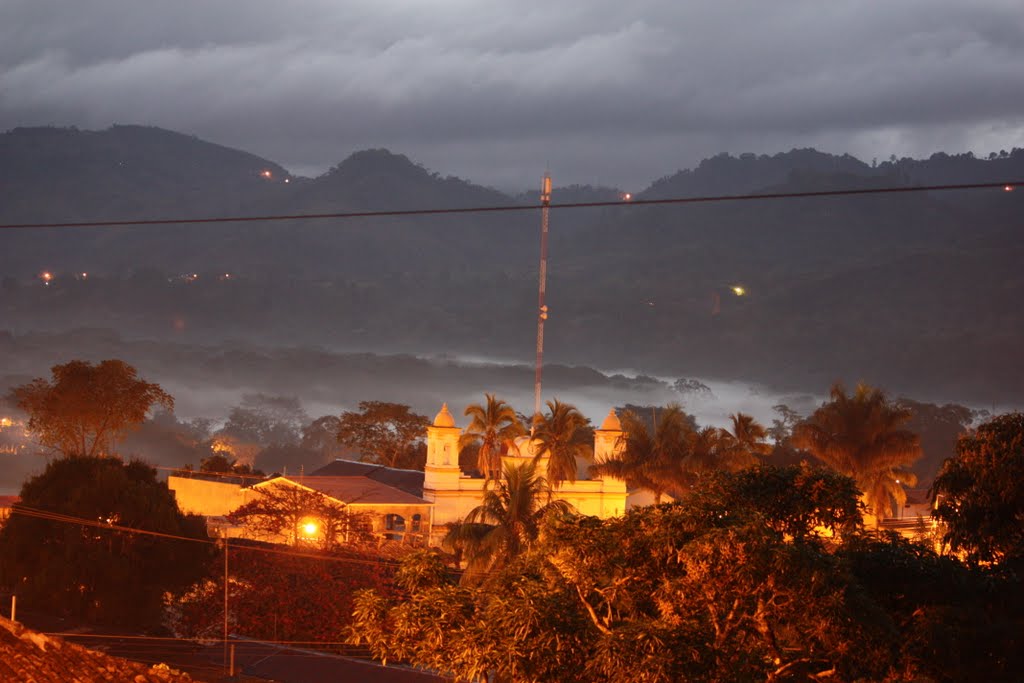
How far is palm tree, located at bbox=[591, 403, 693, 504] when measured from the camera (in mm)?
42750

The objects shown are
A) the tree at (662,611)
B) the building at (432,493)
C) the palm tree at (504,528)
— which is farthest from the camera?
the building at (432,493)

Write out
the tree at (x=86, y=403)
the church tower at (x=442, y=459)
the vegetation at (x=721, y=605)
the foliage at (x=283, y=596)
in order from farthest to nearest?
the tree at (x=86, y=403) → the church tower at (x=442, y=459) → the foliage at (x=283, y=596) → the vegetation at (x=721, y=605)

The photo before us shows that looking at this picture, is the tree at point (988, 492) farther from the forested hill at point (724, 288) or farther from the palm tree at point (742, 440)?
the forested hill at point (724, 288)

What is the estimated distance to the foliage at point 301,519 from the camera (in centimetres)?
3825

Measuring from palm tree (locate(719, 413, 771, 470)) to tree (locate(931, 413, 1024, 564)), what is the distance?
2737 cm

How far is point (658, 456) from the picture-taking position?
4338 centimetres

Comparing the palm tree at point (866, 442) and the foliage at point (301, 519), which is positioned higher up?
the palm tree at point (866, 442)

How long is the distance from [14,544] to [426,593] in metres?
26.3

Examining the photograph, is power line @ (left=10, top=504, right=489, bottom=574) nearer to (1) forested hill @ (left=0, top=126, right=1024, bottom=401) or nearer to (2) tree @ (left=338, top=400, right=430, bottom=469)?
(2) tree @ (left=338, top=400, right=430, bottom=469)

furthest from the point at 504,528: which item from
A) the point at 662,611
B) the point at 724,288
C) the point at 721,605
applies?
the point at 724,288

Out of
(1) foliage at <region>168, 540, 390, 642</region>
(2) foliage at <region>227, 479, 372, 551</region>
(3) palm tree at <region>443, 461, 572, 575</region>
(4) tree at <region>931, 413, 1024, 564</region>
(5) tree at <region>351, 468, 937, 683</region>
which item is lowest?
(1) foliage at <region>168, 540, 390, 642</region>

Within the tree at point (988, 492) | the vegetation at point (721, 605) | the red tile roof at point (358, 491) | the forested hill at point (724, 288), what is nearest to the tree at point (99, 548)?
the red tile roof at point (358, 491)

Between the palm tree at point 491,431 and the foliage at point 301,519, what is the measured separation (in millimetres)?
6764

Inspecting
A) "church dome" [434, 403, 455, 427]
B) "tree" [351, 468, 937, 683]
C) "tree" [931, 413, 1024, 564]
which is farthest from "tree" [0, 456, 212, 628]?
"tree" [931, 413, 1024, 564]
